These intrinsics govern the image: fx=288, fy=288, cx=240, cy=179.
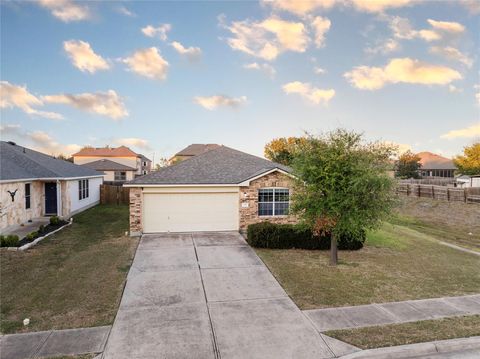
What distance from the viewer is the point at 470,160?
48.7 meters

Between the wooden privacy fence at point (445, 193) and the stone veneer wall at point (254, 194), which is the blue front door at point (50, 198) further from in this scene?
the wooden privacy fence at point (445, 193)

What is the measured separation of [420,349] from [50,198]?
22.3 m

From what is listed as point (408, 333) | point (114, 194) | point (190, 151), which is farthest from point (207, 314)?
point (190, 151)

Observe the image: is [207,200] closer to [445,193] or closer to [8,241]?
[8,241]

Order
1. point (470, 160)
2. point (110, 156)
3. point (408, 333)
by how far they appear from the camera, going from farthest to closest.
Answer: point (110, 156)
point (470, 160)
point (408, 333)

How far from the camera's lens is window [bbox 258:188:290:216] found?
16.7 metres

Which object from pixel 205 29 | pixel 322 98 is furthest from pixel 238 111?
pixel 205 29

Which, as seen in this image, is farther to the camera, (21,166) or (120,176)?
(120,176)

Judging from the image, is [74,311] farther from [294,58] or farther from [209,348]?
[294,58]

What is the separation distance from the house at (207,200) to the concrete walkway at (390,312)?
8.31 meters

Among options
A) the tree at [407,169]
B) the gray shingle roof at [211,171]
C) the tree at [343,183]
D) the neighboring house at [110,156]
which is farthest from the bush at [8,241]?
the tree at [407,169]

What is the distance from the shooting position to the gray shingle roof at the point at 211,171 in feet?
52.8

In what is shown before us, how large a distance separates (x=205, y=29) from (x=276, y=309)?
16.4 m

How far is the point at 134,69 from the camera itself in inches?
791
